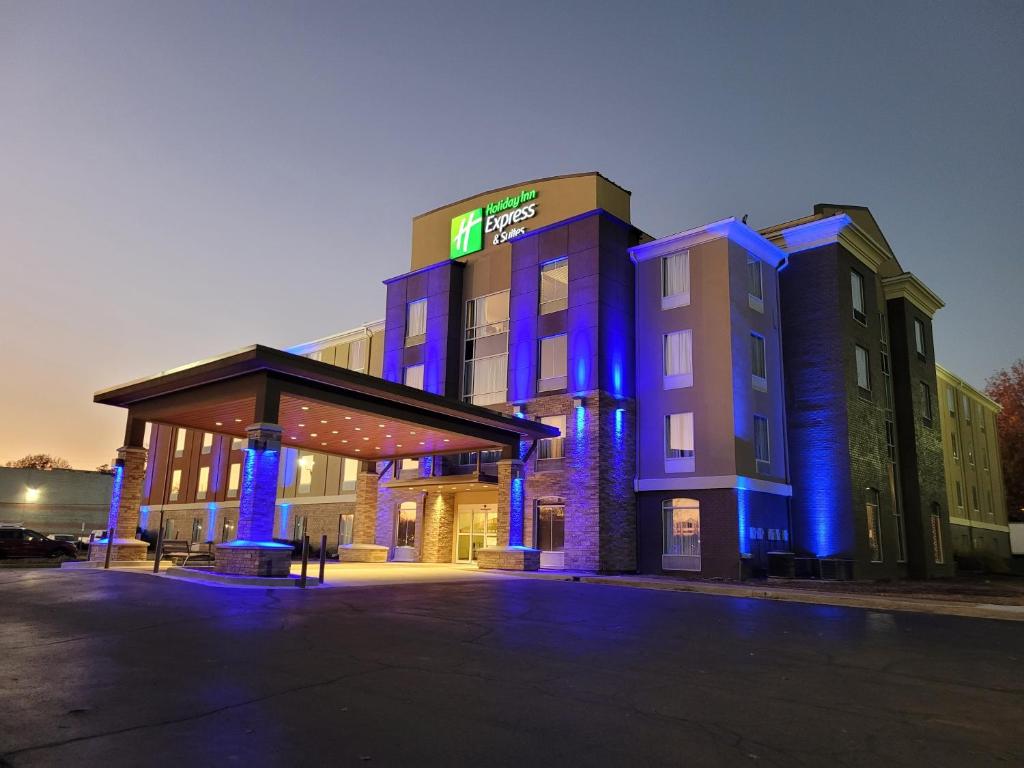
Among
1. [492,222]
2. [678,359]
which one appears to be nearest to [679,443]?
[678,359]

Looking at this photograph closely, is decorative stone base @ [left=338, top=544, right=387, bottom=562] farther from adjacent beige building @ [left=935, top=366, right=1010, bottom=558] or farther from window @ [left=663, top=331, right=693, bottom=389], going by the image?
adjacent beige building @ [left=935, top=366, right=1010, bottom=558]

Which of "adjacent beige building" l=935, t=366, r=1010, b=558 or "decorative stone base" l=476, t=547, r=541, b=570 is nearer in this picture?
"decorative stone base" l=476, t=547, r=541, b=570

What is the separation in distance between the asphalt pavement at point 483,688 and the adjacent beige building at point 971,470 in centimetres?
3615

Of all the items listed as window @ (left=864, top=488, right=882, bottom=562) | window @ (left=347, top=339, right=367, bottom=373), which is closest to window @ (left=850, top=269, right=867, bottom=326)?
window @ (left=864, top=488, right=882, bottom=562)

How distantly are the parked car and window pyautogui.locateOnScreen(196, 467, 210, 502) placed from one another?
77.3ft

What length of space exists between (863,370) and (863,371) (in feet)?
0.16

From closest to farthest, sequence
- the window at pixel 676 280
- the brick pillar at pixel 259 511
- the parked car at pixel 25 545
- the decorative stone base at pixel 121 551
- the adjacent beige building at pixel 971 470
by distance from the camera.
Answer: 1. the brick pillar at pixel 259 511
2. the decorative stone base at pixel 121 551
3. the parked car at pixel 25 545
4. the window at pixel 676 280
5. the adjacent beige building at pixel 971 470

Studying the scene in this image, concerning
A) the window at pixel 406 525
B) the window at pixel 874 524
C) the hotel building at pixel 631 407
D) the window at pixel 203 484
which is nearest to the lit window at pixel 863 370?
the hotel building at pixel 631 407

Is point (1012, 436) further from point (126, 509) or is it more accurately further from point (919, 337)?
point (126, 509)

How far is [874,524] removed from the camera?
30625mm

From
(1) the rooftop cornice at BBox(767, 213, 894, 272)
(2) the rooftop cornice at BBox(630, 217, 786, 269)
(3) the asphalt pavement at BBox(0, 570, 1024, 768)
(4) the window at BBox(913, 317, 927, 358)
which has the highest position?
(1) the rooftop cornice at BBox(767, 213, 894, 272)

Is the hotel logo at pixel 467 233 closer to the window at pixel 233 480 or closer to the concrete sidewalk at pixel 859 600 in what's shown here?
the concrete sidewalk at pixel 859 600

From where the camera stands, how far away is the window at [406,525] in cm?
3478

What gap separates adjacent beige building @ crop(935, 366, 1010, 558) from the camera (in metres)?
43.7
